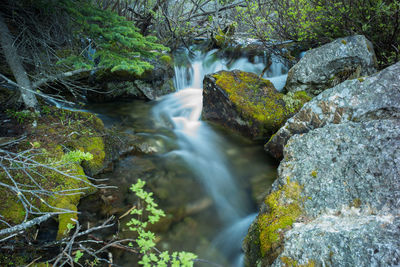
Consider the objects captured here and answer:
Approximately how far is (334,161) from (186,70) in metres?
7.86

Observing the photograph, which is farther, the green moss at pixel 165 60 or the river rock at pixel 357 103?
the green moss at pixel 165 60

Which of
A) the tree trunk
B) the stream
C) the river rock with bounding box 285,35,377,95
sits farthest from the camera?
the river rock with bounding box 285,35,377,95

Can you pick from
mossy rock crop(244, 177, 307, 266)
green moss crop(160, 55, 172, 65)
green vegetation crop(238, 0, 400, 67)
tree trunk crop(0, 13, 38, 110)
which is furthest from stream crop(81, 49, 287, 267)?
green moss crop(160, 55, 172, 65)

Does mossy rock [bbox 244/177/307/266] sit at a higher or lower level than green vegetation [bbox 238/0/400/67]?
lower

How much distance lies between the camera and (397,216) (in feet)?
5.77

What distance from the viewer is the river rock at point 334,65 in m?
4.92

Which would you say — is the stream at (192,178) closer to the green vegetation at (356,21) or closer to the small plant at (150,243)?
the small plant at (150,243)

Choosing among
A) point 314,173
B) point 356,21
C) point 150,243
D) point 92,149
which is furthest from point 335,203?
point 356,21

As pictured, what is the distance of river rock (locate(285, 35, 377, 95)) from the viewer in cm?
492

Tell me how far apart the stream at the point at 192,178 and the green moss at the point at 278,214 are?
826 millimetres

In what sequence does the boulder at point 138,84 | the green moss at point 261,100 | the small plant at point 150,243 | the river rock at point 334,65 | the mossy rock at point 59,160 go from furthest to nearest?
the boulder at point 138,84 < the green moss at point 261,100 < the river rock at point 334,65 < the mossy rock at point 59,160 < the small plant at point 150,243

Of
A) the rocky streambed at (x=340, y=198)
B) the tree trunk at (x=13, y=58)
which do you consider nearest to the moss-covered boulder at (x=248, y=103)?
the rocky streambed at (x=340, y=198)

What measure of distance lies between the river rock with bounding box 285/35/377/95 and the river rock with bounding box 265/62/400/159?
67.9 inches

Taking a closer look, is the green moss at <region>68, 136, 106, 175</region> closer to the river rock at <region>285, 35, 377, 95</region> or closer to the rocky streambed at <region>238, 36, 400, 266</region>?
the rocky streambed at <region>238, 36, 400, 266</region>
